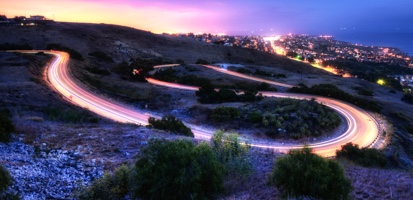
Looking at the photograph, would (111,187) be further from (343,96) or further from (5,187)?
A: (343,96)

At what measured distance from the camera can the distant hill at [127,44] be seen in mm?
72438

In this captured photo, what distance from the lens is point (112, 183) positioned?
9859mm

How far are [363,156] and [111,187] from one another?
654 inches

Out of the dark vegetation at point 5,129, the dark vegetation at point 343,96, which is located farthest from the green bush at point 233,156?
the dark vegetation at point 343,96

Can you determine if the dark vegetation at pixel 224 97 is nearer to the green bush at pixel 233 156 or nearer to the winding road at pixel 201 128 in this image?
the winding road at pixel 201 128

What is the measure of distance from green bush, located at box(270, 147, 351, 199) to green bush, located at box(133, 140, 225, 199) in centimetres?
215

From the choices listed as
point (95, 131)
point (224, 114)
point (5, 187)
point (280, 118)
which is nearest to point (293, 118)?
point (280, 118)

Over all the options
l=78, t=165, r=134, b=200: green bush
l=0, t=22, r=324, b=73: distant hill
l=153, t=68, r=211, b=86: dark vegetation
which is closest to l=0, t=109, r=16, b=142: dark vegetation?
l=78, t=165, r=134, b=200: green bush

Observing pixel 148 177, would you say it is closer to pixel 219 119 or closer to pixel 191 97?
pixel 219 119

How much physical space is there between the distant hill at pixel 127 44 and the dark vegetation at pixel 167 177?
6221 centimetres

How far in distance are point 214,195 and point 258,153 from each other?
7.64 meters

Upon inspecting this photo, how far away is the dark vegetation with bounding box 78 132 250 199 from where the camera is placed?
9.09 meters

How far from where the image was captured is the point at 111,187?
971 centimetres

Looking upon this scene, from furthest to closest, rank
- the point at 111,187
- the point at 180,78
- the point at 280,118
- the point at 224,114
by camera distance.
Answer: the point at 180,78
the point at 224,114
the point at 280,118
the point at 111,187
